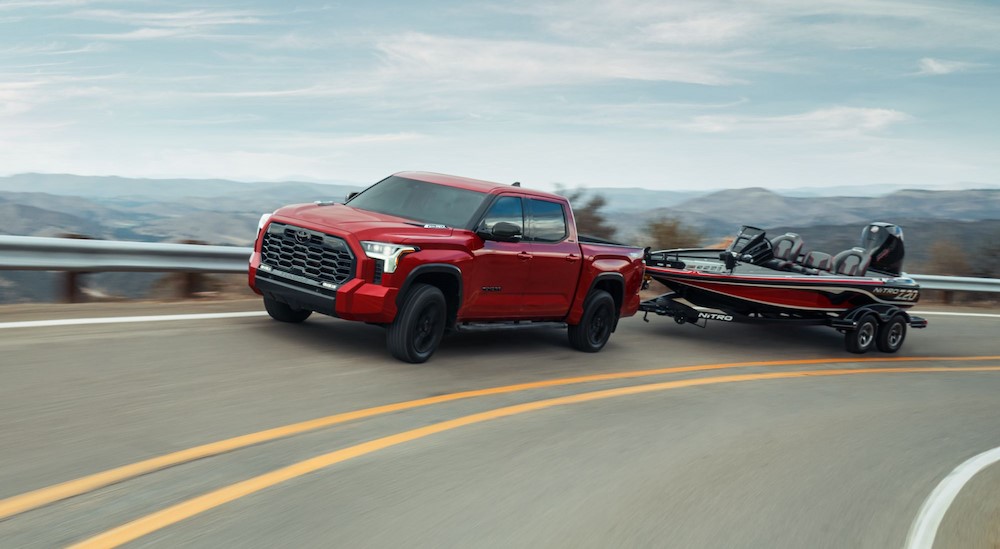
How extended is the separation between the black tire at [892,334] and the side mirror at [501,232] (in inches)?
268

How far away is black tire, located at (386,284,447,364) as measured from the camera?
8.63m

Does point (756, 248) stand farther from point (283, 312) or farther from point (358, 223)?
point (283, 312)

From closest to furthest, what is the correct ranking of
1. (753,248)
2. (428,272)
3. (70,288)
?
1. (428,272)
2. (70,288)
3. (753,248)

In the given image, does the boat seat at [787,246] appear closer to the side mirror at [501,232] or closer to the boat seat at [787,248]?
the boat seat at [787,248]

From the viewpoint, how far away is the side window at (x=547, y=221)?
1016 cm

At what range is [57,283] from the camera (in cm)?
1084

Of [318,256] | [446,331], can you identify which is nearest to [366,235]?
[318,256]

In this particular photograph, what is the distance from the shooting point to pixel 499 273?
31.3 ft

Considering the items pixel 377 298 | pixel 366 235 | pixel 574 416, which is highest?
pixel 366 235

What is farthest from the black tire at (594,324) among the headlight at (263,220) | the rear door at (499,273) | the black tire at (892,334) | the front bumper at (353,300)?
the black tire at (892,334)

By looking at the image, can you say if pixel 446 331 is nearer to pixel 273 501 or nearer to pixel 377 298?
pixel 377 298

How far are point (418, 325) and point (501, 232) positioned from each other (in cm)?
119

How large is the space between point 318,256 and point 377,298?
771mm

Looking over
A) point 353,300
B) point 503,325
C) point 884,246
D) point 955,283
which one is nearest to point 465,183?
point 503,325
